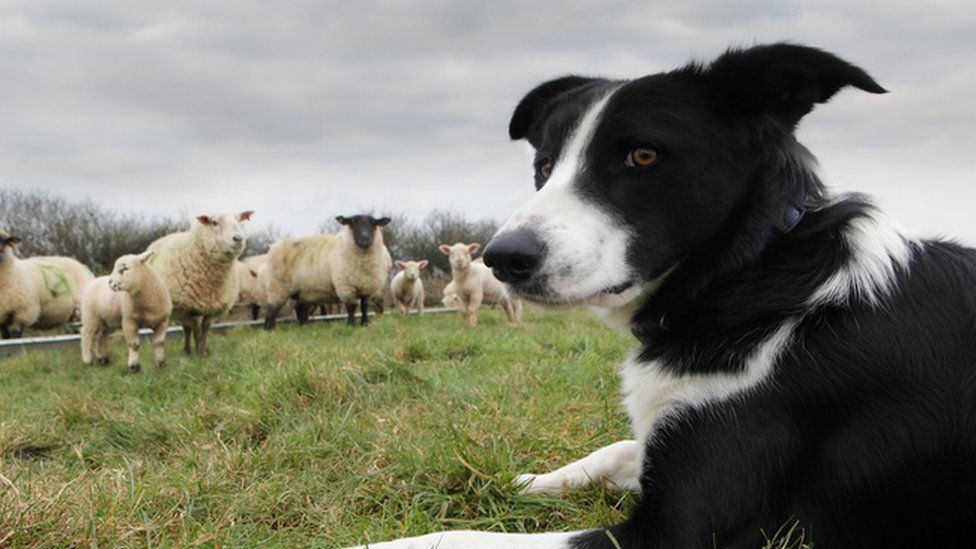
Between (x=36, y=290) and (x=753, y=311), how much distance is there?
1597 centimetres

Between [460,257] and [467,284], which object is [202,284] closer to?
[467,284]

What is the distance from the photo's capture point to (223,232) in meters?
10.9

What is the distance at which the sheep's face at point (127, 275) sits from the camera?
29.1 ft

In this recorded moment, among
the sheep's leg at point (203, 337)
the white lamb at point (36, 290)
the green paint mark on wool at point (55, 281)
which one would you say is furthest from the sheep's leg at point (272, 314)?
the sheep's leg at point (203, 337)

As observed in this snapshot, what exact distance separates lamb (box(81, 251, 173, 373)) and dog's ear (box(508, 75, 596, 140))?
7.31m

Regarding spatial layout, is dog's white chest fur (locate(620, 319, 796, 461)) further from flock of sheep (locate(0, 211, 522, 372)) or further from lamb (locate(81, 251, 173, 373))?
lamb (locate(81, 251, 173, 373))

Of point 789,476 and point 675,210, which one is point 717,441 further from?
point 675,210

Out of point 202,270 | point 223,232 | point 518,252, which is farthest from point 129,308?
point 518,252

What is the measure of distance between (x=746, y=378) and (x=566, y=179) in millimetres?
846

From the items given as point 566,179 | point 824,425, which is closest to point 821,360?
point 824,425

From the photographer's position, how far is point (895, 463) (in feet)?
5.89

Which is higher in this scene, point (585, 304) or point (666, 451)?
point (585, 304)

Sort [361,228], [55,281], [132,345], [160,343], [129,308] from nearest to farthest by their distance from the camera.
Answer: [132,345] < [129,308] < [160,343] < [55,281] < [361,228]

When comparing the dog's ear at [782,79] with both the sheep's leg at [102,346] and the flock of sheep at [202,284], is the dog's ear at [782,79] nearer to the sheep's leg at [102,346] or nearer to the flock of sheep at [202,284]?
the flock of sheep at [202,284]
